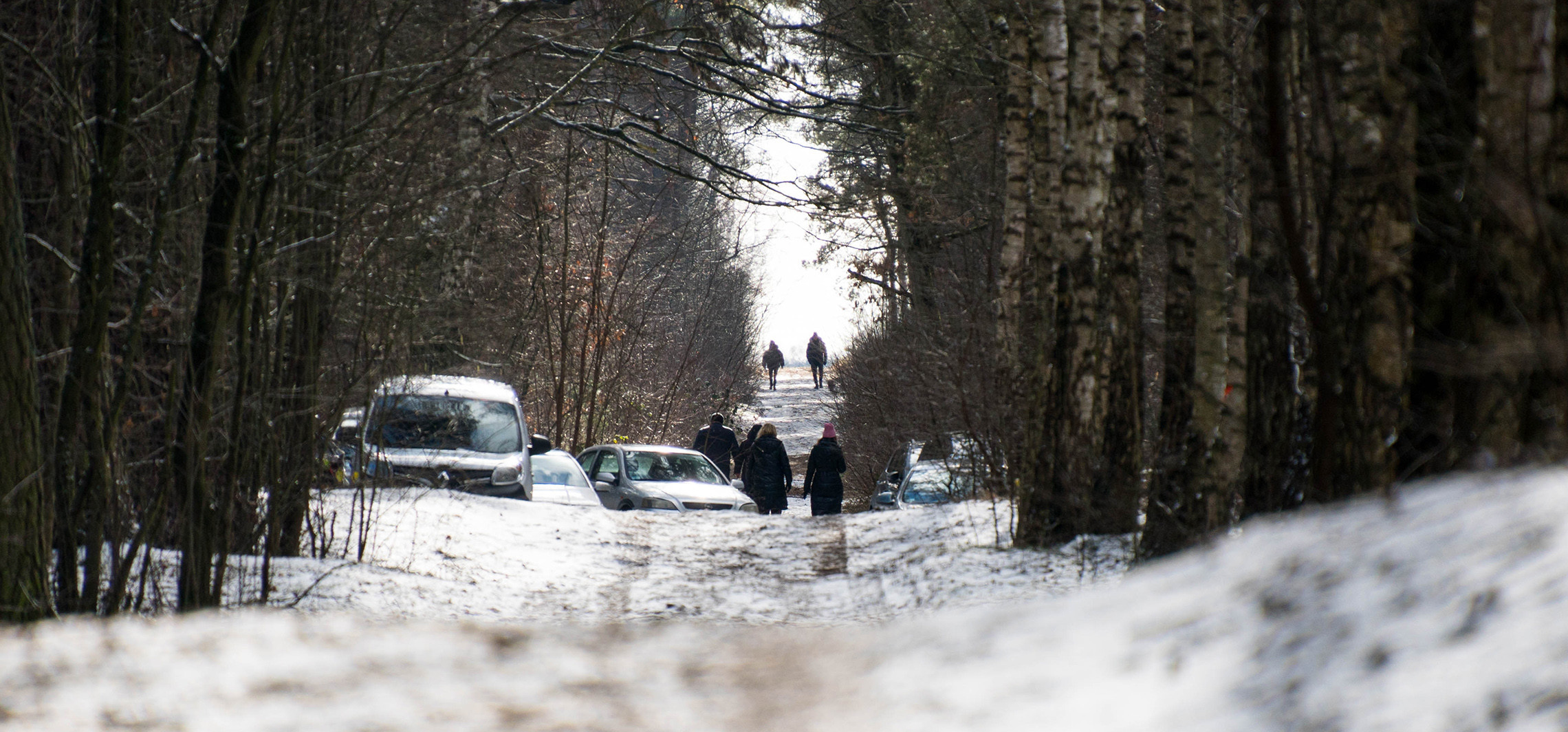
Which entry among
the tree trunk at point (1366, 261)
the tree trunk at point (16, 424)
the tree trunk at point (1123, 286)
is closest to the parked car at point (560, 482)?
the tree trunk at point (1123, 286)

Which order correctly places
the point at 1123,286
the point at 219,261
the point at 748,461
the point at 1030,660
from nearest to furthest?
the point at 1030,660 < the point at 219,261 < the point at 1123,286 < the point at 748,461

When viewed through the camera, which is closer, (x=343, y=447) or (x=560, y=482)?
(x=343, y=447)

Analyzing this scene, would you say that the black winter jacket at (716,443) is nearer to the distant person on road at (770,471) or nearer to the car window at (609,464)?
the distant person on road at (770,471)

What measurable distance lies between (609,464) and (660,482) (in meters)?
0.90

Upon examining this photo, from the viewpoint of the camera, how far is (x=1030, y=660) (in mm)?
3861

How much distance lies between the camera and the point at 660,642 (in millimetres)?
5086

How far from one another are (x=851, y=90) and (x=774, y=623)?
1433 cm

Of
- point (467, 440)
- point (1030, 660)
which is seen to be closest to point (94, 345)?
point (1030, 660)

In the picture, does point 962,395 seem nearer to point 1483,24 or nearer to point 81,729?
point 1483,24

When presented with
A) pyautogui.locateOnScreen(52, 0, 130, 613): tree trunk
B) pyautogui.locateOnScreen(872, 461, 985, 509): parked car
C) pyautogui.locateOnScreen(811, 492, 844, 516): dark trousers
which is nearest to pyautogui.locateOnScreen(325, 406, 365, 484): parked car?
pyautogui.locateOnScreen(52, 0, 130, 613): tree trunk

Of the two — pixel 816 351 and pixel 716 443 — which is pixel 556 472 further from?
pixel 816 351

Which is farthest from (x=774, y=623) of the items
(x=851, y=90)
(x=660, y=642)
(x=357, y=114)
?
(x=851, y=90)

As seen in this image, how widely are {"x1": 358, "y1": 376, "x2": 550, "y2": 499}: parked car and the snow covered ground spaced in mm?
5312

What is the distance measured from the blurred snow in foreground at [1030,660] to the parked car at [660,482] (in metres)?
9.72
